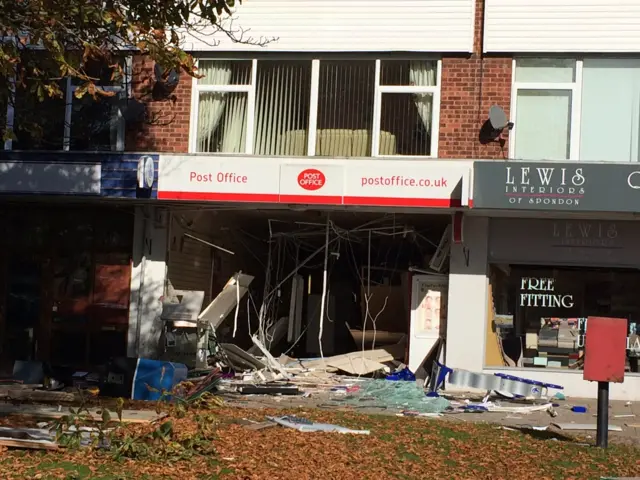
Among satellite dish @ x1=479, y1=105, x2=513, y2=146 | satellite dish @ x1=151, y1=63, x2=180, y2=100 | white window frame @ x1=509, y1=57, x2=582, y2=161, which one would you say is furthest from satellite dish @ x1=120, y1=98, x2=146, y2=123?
white window frame @ x1=509, y1=57, x2=582, y2=161

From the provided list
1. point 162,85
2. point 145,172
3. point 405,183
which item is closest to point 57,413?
point 145,172

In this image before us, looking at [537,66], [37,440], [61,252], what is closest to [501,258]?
[537,66]

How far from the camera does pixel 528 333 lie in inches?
609

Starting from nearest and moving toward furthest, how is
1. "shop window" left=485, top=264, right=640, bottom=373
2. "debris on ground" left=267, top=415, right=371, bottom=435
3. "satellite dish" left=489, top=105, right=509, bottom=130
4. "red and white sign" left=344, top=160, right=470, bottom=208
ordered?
"debris on ground" left=267, top=415, right=371, bottom=435
"satellite dish" left=489, top=105, right=509, bottom=130
"red and white sign" left=344, top=160, right=470, bottom=208
"shop window" left=485, top=264, right=640, bottom=373

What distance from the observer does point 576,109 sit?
580 inches

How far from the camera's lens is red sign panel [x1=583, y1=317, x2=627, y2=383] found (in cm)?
914

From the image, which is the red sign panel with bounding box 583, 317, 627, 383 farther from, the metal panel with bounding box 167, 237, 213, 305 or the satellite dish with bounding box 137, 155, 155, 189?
the metal panel with bounding box 167, 237, 213, 305

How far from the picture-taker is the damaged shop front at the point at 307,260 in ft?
48.6

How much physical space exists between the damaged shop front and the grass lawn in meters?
5.29

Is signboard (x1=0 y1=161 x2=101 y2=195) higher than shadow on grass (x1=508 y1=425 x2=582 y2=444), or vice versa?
signboard (x1=0 y1=161 x2=101 y2=195)

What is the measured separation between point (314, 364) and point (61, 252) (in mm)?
5116

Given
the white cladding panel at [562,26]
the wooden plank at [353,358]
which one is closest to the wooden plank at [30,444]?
the wooden plank at [353,358]

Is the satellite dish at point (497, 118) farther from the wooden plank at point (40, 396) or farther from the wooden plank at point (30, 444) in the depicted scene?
the wooden plank at point (30, 444)

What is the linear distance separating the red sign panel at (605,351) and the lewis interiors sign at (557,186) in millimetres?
4949
